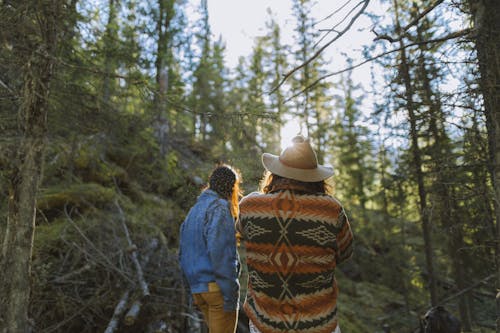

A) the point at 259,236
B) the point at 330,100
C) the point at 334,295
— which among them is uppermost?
the point at 330,100

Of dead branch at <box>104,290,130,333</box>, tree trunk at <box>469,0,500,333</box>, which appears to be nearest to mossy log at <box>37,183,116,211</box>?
dead branch at <box>104,290,130,333</box>

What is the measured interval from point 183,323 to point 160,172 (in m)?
5.38

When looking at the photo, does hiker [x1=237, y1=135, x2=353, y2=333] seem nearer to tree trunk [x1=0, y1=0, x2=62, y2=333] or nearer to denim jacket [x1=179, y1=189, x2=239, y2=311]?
denim jacket [x1=179, y1=189, x2=239, y2=311]

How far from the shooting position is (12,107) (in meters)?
4.59

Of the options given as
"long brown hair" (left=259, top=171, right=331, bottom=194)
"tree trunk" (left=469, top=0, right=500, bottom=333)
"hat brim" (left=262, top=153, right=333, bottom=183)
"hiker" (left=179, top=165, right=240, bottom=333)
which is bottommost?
"hiker" (left=179, top=165, right=240, bottom=333)

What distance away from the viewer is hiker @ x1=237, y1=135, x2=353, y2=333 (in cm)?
255

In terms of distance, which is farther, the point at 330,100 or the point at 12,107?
the point at 330,100


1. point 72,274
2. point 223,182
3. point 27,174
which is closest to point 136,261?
point 72,274

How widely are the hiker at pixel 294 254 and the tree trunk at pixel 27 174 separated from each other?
8.55 feet

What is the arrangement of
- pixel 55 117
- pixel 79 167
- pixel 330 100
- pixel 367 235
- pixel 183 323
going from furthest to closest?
pixel 330 100
pixel 367 235
pixel 79 167
pixel 183 323
pixel 55 117

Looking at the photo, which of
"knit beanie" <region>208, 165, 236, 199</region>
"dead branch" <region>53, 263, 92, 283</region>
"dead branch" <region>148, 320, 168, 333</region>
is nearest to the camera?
"knit beanie" <region>208, 165, 236, 199</region>

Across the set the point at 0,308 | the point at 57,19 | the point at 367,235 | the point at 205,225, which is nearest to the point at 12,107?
the point at 57,19

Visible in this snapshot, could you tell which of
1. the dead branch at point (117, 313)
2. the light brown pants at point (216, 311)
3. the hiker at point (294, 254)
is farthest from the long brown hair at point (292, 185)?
the dead branch at point (117, 313)

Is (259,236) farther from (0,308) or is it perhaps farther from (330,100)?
(330,100)
